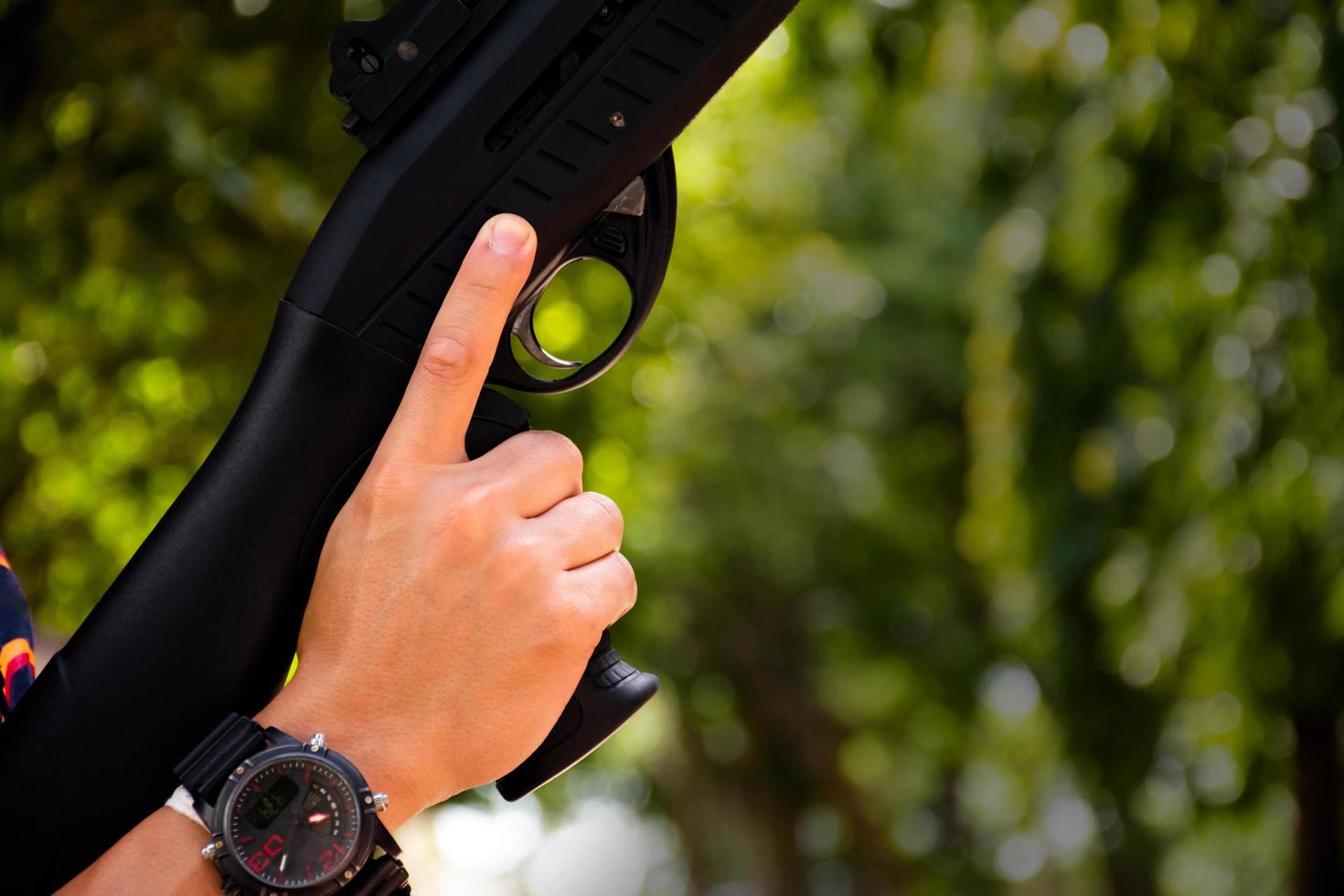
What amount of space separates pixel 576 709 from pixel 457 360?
488 mm

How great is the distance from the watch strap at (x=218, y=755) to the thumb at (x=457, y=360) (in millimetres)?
337

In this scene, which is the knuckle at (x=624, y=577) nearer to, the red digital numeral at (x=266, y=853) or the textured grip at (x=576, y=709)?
the textured grip at (x=576, y=709)

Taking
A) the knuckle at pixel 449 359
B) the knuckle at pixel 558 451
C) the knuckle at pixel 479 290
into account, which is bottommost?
the knuckle at pixel 558 451

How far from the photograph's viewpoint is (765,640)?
12250 millimetres

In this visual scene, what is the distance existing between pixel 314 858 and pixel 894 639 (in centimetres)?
1037

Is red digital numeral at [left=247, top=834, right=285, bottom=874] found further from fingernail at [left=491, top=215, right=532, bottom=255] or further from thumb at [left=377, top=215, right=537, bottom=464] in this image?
fingernail at [left=491, top=215, right=532, bottom=255]

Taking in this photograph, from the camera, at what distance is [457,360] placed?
1491 millimetres

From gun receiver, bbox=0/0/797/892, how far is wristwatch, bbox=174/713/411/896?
16 centimetres

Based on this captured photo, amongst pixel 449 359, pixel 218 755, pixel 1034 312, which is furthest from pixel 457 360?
pixel 1034 312

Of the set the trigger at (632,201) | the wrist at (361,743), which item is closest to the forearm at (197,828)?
the wrist at (361,743)

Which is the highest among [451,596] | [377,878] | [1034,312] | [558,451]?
[558,451]

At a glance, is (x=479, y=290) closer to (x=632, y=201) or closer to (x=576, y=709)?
(x=632, y=201)

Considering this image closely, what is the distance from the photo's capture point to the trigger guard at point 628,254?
171cm

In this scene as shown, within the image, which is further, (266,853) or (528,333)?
(528,333)
